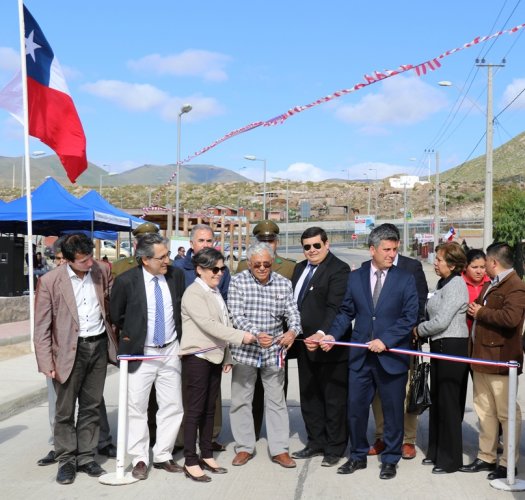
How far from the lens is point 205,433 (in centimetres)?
670

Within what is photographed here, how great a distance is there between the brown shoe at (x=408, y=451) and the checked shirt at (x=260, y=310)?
1.44 metres

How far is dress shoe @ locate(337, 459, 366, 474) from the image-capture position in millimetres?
6711

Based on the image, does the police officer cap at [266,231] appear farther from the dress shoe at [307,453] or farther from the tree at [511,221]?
the tree at [511,221]

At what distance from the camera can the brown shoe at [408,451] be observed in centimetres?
720

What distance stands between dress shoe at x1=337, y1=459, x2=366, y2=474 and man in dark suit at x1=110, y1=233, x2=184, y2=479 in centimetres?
137

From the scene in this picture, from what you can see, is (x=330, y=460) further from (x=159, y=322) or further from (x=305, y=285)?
(x=159, y=322)

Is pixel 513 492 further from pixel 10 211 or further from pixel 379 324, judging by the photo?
pixel 10 211

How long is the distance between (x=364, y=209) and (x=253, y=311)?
14662 cm

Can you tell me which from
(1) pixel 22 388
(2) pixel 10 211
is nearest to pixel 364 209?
(2) pixel 10 211

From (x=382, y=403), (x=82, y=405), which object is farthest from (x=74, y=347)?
(x=382, y=403)

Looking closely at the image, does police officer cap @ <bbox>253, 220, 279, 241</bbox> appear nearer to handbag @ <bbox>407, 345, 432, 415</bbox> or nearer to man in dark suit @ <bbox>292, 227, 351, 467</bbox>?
man in dark suit @ <bbox>292, 227, 351, 467</bbox>

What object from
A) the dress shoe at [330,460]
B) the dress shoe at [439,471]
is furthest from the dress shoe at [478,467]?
the dress shoe at [330,460]

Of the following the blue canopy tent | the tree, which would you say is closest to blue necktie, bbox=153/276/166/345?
the blue canopy tent

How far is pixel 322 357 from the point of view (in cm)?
716
